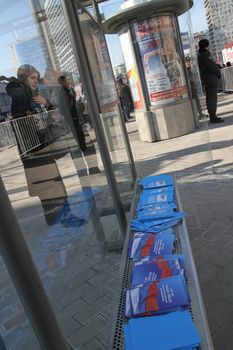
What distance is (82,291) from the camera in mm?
2967

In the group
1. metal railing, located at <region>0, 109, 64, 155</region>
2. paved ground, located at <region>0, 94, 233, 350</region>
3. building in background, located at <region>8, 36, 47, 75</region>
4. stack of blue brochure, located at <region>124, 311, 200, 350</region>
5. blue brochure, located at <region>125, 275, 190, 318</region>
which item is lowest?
paved ground, located at <region>0, 94, 233, 350</region>

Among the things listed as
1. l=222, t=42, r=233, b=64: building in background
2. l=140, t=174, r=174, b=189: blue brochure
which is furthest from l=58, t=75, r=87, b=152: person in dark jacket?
l=222, t=42, r=233, b=64: building in background

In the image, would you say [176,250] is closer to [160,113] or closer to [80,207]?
[80,207]

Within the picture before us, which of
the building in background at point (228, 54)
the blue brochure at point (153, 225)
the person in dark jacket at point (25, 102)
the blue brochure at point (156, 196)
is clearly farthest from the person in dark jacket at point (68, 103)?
the building in background at point (228, 54)

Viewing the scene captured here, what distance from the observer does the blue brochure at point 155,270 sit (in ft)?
6.33

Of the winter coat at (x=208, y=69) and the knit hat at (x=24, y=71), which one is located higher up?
the knit hat at (x=24, y=71)

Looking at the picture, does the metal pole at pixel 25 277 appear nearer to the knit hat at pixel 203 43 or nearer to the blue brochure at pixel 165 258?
the blue brochure at pixel 165 258

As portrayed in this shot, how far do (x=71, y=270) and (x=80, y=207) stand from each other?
597 millimetres

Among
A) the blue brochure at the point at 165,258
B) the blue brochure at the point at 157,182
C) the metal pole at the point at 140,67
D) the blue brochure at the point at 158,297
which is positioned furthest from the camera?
the metal pole at the point at 140,67

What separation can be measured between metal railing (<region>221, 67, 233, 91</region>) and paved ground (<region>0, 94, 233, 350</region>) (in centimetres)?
1265

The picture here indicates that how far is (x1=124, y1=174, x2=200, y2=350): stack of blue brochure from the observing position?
150 cm

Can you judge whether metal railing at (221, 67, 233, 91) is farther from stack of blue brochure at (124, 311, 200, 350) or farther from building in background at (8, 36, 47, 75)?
stack of blue brochure at (124, 311, 200, 350)

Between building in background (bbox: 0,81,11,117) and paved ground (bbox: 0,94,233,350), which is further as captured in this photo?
paved ground (bbox: 0,94,233,350)

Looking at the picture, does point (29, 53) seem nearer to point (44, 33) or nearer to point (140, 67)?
point (44, 33)
